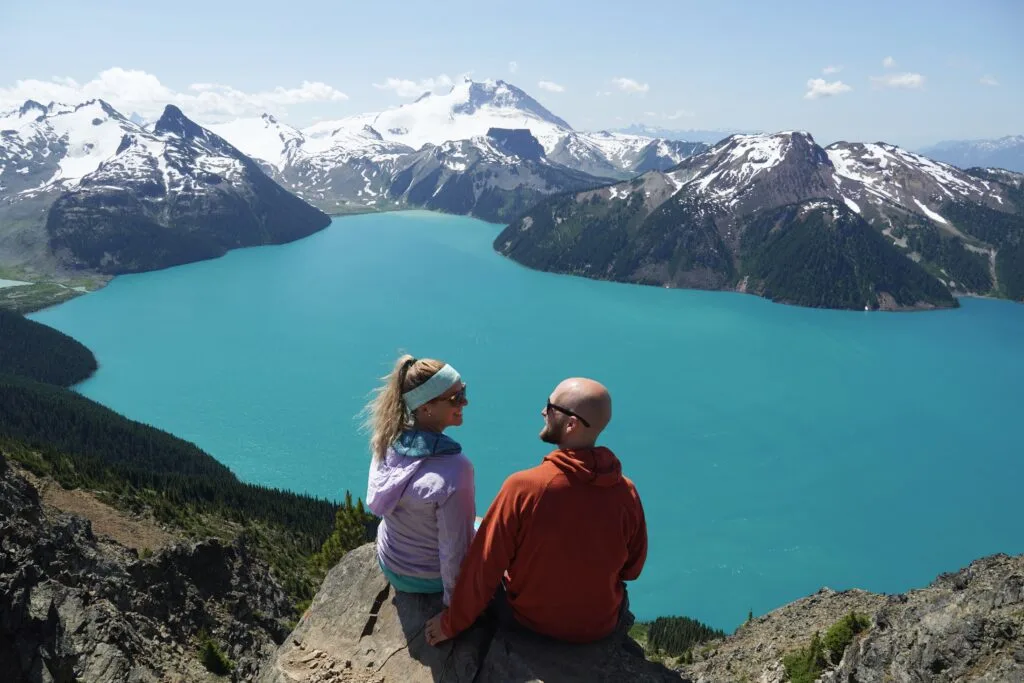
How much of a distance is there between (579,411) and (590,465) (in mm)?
448

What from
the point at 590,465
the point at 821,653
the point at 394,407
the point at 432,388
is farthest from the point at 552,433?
the point at 821,653

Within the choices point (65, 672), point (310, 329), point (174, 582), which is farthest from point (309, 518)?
point (310, 329)

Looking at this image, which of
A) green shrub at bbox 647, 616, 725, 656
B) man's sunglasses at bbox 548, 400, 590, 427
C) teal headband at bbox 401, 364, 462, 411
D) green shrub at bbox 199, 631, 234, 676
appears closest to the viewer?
man's sunglasses at bbox 548, 400, 590, 427

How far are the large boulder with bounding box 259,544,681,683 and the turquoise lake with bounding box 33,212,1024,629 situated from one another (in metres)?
42.1

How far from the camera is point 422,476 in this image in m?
6.15

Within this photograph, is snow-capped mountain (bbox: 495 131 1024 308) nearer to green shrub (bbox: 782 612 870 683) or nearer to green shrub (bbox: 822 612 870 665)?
green shrub (bbox: 822 612 870 665)

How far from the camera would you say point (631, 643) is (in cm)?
667

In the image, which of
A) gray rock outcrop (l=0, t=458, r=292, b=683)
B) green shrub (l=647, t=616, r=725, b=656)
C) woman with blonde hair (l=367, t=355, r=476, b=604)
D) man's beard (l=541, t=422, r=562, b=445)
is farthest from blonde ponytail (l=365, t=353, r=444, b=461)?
green shrub (l=647, t=616, r=725, b=656)

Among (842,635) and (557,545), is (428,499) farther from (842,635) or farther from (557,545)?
(842,635)

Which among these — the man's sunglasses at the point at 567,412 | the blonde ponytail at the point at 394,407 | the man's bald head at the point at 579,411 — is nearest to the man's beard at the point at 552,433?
the man's bald head at the point at 579,411

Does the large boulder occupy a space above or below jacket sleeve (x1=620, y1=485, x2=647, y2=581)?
below

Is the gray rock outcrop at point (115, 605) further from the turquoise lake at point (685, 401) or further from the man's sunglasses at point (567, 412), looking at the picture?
the turquoise lake at point (685, 401)

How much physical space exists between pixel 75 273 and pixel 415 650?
682 ft

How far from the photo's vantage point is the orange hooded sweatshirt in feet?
18.5
